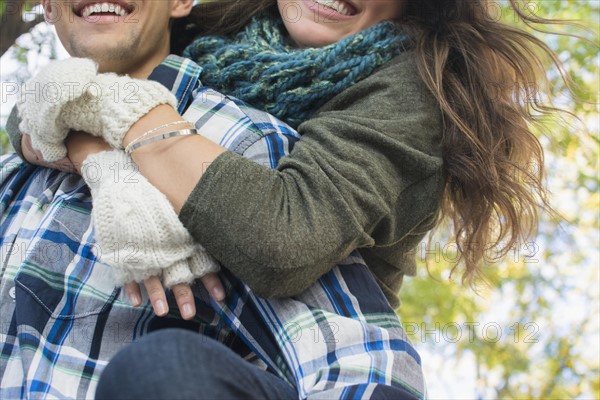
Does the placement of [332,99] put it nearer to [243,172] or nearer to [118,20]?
[243,172]

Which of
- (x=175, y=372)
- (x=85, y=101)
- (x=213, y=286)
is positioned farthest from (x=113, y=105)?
(x=175, y=372)

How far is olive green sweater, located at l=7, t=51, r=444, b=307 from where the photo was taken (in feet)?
4.62

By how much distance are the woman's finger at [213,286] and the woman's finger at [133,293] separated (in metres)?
0.14

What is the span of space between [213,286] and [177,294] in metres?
0.08

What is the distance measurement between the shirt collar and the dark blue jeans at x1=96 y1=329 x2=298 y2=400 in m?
0.79

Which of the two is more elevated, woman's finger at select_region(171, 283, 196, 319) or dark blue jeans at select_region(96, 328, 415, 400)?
dark blue jeans at select_region(96, 328, 415, 400)

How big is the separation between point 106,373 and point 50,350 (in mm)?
433

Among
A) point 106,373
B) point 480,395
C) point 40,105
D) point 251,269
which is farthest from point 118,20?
point 480,395

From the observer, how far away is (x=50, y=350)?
1.56 metres

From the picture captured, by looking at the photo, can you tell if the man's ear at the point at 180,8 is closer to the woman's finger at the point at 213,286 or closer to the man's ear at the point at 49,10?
the man's ear at the point at 49,10

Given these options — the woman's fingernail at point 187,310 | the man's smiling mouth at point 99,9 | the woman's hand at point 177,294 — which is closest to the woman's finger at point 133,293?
the woman's hand at point 177,294

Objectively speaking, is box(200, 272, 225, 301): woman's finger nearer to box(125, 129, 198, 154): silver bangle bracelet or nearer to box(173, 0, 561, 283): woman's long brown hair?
box(125, 129, 198, 154): silver bangle bracelet

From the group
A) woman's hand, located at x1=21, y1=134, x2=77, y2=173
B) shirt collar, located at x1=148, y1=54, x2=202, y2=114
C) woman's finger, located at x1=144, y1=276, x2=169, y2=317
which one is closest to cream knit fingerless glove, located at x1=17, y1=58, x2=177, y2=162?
woman's hand, located at x1=21, y1=134, x2=77, y2=173

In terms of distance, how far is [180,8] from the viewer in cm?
228
